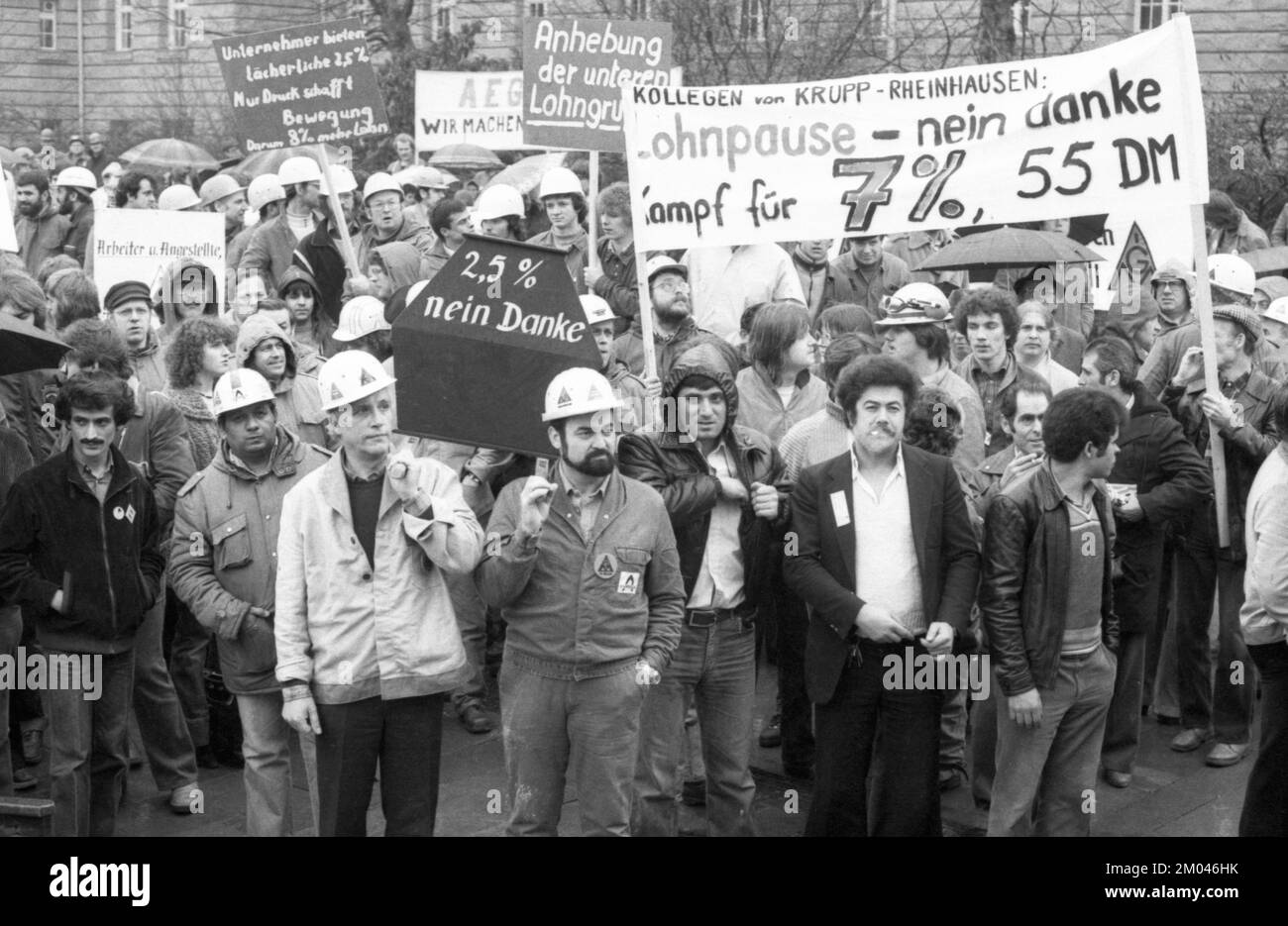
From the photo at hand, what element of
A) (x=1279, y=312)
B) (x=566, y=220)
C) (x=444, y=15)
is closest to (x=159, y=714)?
(x=566, y=220)

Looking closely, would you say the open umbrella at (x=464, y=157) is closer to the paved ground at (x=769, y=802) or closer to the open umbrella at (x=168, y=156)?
the open umbrella at (x=168, y=156)

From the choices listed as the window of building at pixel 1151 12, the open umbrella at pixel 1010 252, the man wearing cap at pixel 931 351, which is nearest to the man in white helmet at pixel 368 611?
the man wearing cap at pixel 931 351

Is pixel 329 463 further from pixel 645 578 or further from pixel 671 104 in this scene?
pixel 671 104

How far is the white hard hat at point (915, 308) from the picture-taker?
25.5ft

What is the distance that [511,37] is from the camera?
3397cm

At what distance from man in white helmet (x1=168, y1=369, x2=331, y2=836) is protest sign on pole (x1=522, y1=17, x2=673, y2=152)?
410 cm

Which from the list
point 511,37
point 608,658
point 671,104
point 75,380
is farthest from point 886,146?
point 511,37

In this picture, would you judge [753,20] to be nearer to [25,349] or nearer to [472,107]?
[472,107]

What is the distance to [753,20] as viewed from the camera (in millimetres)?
20297

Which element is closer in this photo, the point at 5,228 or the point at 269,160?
the point at 5,228

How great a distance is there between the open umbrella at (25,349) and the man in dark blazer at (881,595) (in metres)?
3.14

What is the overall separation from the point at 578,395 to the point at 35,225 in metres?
11.2

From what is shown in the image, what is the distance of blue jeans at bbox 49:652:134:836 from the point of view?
669 centimetres
